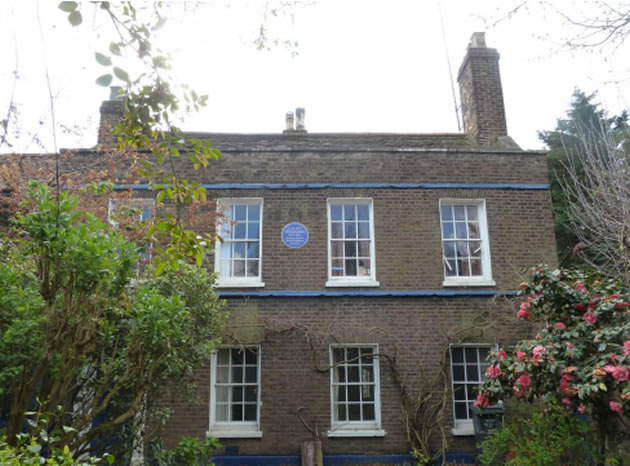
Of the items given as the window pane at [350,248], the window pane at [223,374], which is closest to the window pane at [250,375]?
the window pane at [223,374]

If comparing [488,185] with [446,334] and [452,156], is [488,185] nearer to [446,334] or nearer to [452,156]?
[452,156]

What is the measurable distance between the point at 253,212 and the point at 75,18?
916 cm

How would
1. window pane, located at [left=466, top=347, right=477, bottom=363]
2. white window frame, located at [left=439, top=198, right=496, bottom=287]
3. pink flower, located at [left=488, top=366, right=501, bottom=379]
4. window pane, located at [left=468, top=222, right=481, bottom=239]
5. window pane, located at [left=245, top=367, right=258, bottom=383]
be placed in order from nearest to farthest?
pink flower, located at [left=488, top=366, right=501, bottom=379]
window pane, located at [left=245, top=367, right=258, bottom=383]
window pane, located at [left=466, top=347, right=477, bottom=363]
white window frame, located at [left=439, top=198, right=496, bottom=287]
window pane, located at [left=468, top=222, right=481, bottom=239]

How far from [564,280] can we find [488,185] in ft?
15.2

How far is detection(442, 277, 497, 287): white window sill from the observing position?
38.7 ft

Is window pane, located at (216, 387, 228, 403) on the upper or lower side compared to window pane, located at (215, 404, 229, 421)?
upper

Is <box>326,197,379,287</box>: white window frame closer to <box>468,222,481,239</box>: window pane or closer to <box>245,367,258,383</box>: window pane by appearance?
<box>468,222,481,239</box>: window pane

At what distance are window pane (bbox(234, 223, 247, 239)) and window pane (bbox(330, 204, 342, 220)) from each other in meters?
1.92

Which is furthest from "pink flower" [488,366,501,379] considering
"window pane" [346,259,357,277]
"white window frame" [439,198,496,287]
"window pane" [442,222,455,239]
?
"window pane" [442,222,455,239]

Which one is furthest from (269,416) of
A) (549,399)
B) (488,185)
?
(488,185)

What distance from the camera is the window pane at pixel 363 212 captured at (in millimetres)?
12453

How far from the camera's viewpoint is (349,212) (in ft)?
41.0

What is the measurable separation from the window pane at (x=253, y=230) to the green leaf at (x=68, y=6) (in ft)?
29.7

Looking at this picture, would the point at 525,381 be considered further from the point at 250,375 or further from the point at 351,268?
the point at 250,375
